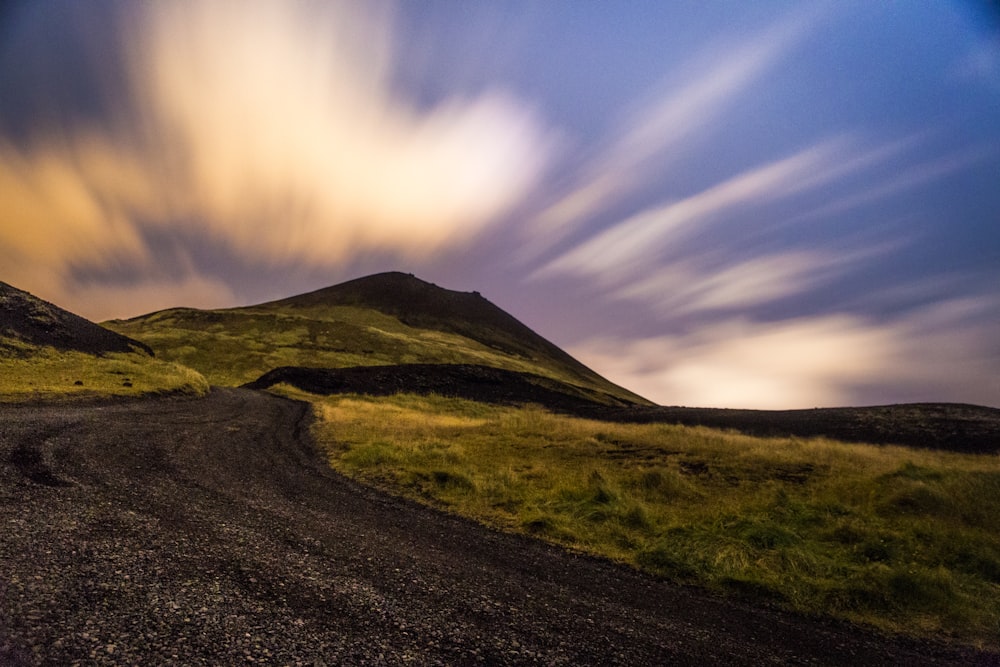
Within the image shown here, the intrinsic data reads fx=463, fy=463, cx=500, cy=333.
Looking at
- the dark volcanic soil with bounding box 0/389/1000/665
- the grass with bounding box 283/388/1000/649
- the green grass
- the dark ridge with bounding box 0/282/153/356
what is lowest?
the dark volcanic soil with bounding box 0/389/1000/665

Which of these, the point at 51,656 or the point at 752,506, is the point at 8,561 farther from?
the point at 752,506

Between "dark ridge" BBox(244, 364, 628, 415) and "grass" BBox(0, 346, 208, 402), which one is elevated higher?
"dark ridge" BBox(244, 364, 628, 415)

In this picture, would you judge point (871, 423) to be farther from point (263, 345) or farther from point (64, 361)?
point (263, 345)

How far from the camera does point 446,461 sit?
18766mm

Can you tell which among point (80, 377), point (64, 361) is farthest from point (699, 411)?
point (64, 361)

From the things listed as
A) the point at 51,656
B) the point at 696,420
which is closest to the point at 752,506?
the point at 51,656

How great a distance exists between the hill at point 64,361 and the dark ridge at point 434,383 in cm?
1531

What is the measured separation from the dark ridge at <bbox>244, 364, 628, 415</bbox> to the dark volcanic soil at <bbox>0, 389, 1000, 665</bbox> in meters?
45.1

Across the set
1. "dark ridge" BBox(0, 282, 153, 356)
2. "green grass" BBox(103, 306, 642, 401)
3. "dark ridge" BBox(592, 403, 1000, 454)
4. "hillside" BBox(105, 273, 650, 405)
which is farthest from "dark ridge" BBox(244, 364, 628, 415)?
"dark ridge" BBox(0, 282, 153, 356)

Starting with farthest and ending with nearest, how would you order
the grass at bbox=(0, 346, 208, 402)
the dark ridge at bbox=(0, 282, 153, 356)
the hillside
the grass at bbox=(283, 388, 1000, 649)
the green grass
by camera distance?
the hillside
the green grass
the dark ridge at bbox=(0, 282, 153, 356)
the grass at bbox=(0, 346, 208, 402)
the grass at bbox=(283, 388, 1000, 649)

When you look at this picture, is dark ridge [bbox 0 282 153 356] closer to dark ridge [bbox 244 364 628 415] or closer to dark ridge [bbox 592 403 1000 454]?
dark ridge [bbox 244 364 628 415]

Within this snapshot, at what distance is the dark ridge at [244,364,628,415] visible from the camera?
5716 centimetres

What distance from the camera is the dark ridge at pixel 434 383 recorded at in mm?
57156

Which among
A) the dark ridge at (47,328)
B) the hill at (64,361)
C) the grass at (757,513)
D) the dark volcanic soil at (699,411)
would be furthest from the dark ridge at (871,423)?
the dark ridge at (47,328)
